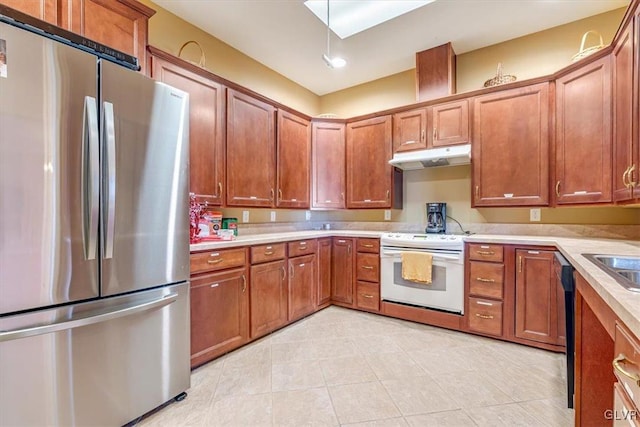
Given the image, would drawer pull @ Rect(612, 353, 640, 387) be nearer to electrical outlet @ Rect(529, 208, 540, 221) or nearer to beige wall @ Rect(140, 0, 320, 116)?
electrical outlet @ Rect(529, 208, 540, 221)

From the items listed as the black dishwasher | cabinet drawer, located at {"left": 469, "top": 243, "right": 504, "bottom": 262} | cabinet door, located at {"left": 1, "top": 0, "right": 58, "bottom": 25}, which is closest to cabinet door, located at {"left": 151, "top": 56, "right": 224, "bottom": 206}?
cabinet door, located at {"left": 1, "top": 0, "right": 58, "bottom": 25}

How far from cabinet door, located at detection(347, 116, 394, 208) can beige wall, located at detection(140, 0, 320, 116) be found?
3.12 feet

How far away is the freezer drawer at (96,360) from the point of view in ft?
3.95

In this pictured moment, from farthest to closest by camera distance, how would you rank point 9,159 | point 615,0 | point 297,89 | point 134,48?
point 297,89, point 615,0, point 134,48, point 9,159

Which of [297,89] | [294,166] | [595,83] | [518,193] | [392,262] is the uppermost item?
[297,89]

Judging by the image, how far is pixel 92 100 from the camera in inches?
54.6

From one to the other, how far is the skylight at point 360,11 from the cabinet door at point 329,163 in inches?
44.9

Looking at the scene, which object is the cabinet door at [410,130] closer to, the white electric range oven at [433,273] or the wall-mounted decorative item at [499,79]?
the wall-mounted decorative item at [499,79]

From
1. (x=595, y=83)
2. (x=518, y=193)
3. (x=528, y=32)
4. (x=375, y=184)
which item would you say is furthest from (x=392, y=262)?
(x=528, y=32)

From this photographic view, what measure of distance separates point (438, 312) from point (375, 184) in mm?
1563

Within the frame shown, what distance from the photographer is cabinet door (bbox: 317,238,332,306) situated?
333 cm

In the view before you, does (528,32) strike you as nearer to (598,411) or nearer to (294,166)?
(294,166)

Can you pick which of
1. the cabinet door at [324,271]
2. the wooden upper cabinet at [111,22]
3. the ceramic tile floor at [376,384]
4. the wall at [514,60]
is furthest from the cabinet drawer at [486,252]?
the wooden upper cabinet at [111,22]

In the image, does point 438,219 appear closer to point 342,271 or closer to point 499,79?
point 342,271
